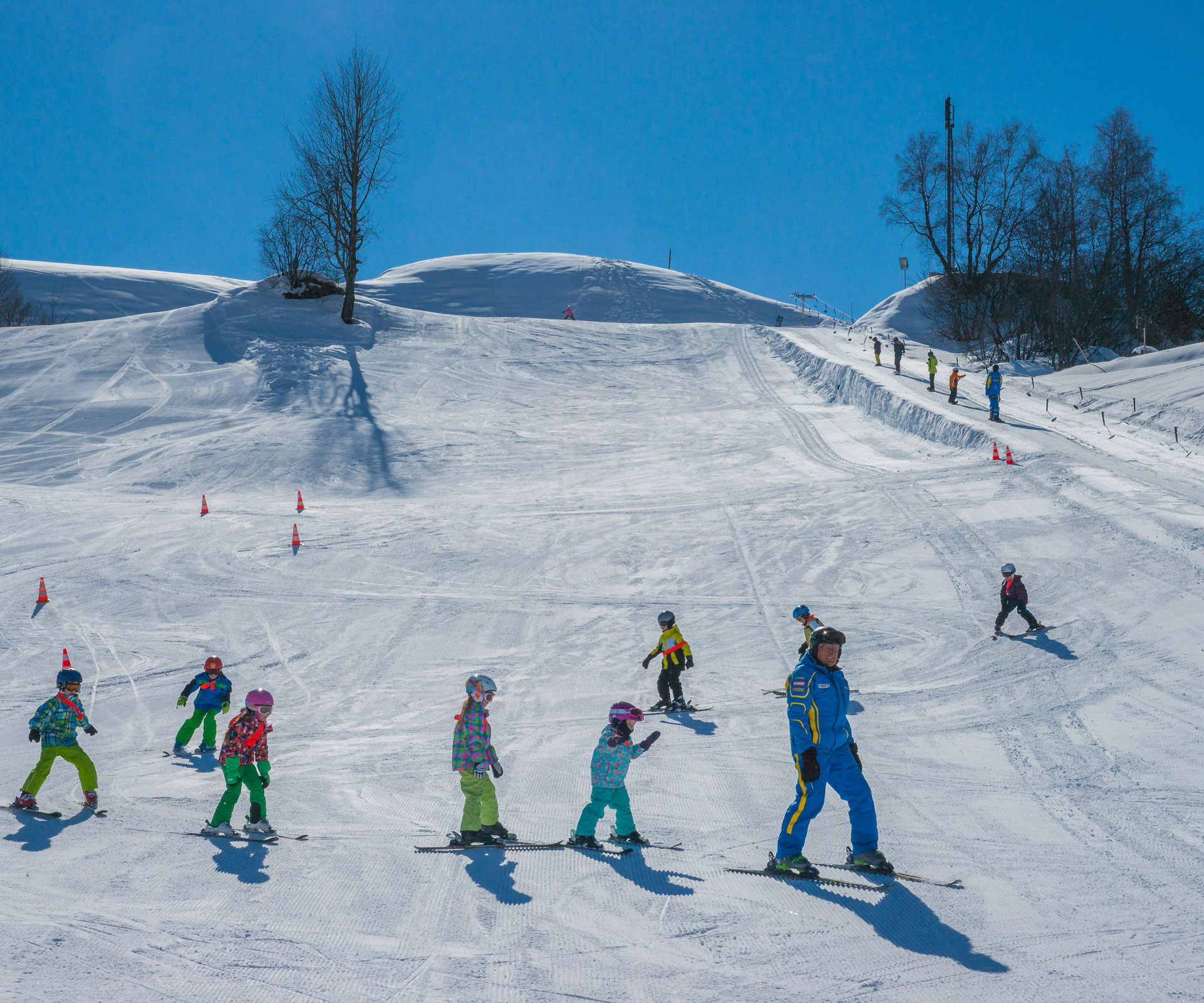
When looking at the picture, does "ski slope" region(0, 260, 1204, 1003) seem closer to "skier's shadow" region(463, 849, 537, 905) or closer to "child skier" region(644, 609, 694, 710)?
"skier's shadow" region(463, 849, 537, 905)

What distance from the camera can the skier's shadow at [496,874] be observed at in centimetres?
570

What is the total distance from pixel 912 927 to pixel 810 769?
100 centimetres

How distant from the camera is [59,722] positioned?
25.6 feet

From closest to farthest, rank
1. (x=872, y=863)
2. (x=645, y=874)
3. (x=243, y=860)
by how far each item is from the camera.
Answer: (x=872, y=863), (x=645, y=874), (x=243, y=860)

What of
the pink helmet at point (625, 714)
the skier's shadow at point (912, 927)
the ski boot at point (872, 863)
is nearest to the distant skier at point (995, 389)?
the pink helmet at point (625, 714)

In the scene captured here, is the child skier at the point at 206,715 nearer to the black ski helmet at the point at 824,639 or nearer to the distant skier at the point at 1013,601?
the black ski helmet at the point at 824,639

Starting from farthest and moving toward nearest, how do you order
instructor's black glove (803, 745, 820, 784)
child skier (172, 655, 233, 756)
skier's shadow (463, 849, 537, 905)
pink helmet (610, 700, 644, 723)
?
child skier (172, 655, 233, 756) → pink helmet (610, 700, 644, 723) → skier's shadow (463, 849, 537, 905) → instructor's black glove (803, 745, 820, 784)

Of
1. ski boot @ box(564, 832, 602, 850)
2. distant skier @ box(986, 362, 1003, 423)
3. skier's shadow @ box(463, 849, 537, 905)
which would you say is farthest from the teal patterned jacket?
distant skier @ box(986, 362, 1003, 423)

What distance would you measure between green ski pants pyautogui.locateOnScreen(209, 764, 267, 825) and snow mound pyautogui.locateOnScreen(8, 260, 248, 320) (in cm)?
5880

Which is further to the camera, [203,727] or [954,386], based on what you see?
[954,386]

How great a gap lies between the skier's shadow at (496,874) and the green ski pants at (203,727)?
178 inches

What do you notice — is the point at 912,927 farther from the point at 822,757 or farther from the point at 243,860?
the point at 243,860

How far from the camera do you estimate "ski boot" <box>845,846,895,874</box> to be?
575 cm

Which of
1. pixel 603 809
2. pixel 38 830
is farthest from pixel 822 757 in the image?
pixel 38 830
